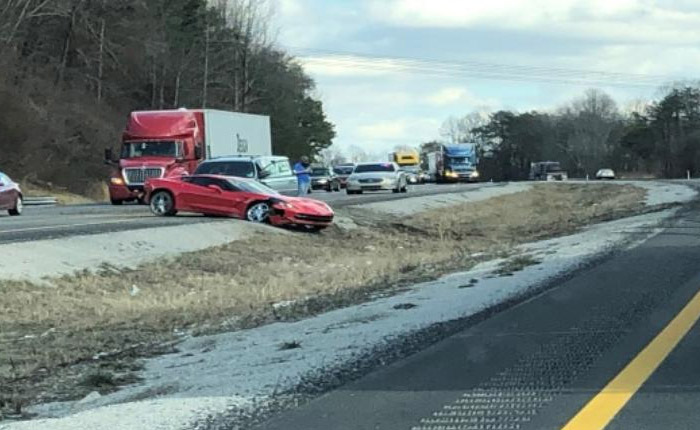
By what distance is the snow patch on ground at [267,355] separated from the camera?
291 inches

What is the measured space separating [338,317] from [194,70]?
7278 cm

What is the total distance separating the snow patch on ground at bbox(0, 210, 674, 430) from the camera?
24.2 ft

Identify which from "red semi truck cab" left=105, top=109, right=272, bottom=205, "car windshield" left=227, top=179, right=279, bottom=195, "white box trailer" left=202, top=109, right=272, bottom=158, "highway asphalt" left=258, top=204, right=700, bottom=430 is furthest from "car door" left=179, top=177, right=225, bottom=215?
"highway asphalt" left=258, top=204, right=700, bottom=430

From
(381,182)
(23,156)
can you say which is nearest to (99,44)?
(23,156)

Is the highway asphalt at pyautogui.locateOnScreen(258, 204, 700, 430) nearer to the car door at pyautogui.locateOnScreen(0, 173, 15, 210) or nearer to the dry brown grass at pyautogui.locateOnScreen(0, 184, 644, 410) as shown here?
the dry brown grass at pyautogui.locateOnScreen(0, 184, 644, 410)

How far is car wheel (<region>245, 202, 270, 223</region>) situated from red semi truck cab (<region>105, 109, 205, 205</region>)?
30.2ft

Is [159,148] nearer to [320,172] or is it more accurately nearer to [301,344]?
[301,344]

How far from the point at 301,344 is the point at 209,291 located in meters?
8.78

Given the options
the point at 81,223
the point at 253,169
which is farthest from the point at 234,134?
the point at 81,223

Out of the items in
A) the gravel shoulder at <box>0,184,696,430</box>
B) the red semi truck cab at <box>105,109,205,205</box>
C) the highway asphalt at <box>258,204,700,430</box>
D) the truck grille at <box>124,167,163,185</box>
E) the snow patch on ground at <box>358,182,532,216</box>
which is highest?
the red semi truck cab at <box>105,109,205,205</box>

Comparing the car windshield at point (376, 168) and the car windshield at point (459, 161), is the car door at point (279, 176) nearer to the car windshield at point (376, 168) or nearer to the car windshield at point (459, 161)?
the car windshield at point (376, 168)

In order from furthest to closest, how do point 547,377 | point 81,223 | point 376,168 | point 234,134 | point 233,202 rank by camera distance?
point 376,168 < point 234,134 < point 233,202 < point 81,223 < point 547,377

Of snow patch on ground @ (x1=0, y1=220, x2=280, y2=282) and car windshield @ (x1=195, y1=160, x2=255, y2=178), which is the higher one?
car windshield @ (x1=195, y1=160, x2=255, y2=178)

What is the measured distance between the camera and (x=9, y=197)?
1284 inches
